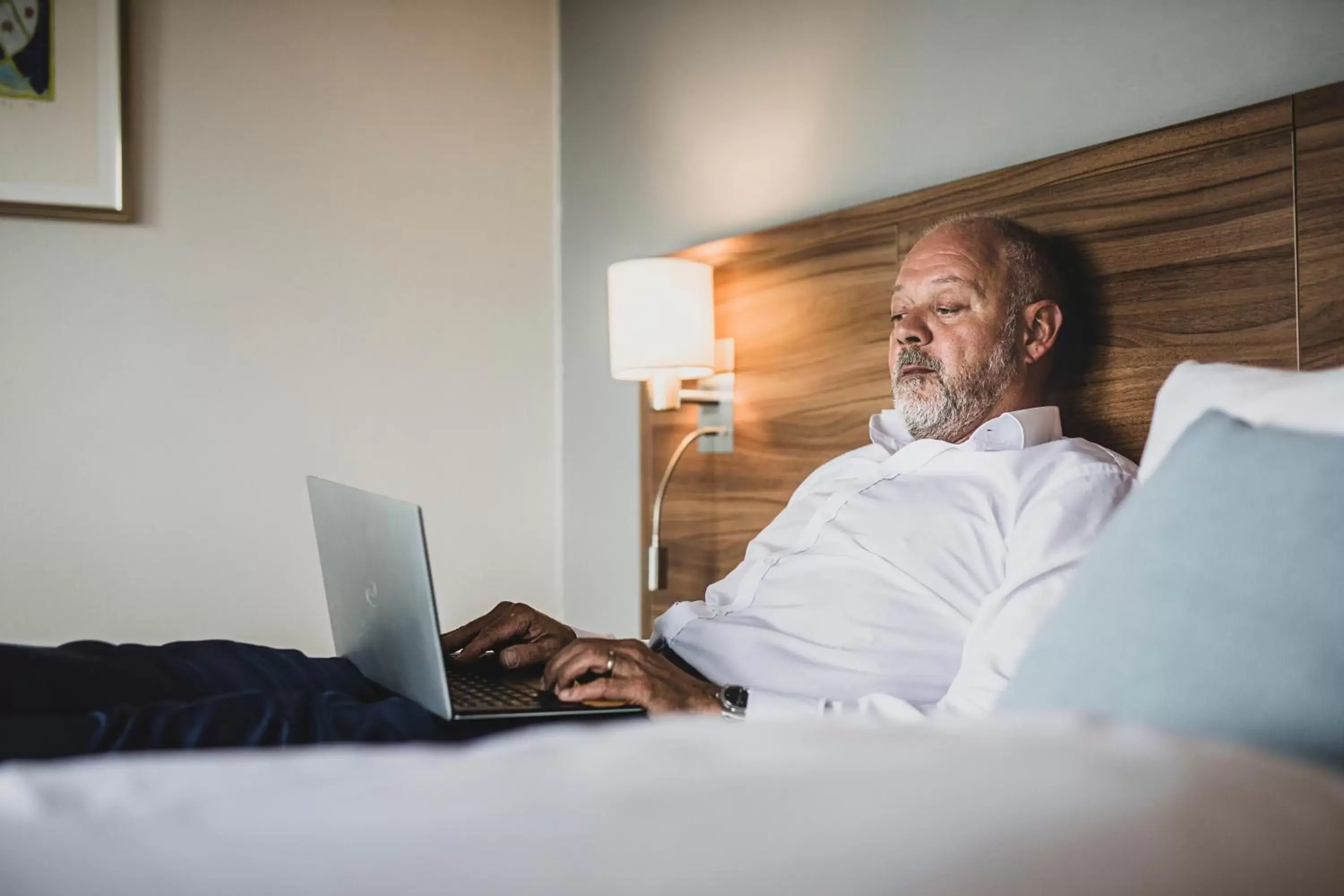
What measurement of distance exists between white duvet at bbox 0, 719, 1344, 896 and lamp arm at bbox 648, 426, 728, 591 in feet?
7.60

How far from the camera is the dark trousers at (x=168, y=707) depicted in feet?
3.72

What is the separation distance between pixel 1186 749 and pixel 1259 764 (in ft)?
0.15

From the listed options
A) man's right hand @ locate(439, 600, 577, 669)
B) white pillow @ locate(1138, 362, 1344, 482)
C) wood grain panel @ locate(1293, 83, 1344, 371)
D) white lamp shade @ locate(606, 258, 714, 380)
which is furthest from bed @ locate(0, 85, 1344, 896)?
white lamp shade @ locate(606, 258, 714, 380)

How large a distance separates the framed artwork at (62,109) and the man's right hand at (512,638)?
1.87m

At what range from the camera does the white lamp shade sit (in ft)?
8.62

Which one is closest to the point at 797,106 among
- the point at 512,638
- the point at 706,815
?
the point at 512,638

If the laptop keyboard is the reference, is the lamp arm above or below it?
above

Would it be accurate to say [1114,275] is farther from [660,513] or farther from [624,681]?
[660,513]

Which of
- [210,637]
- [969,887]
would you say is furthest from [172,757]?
[210,637]

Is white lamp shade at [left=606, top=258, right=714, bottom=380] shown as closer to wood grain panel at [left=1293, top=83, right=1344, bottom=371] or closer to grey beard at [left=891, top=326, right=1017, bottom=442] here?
grey beard at [left=891, top=326, right=1017, bottom=442]

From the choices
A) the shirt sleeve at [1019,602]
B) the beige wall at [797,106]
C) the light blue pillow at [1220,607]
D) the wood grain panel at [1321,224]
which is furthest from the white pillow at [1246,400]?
the beige wall at [797,106]

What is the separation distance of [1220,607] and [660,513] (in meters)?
2.24

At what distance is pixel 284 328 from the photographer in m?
3.31

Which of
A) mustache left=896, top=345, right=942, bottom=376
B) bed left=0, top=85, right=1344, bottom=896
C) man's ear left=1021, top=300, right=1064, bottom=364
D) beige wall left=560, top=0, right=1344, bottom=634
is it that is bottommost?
bed left=0, top=85, right=1344, bottom=896
